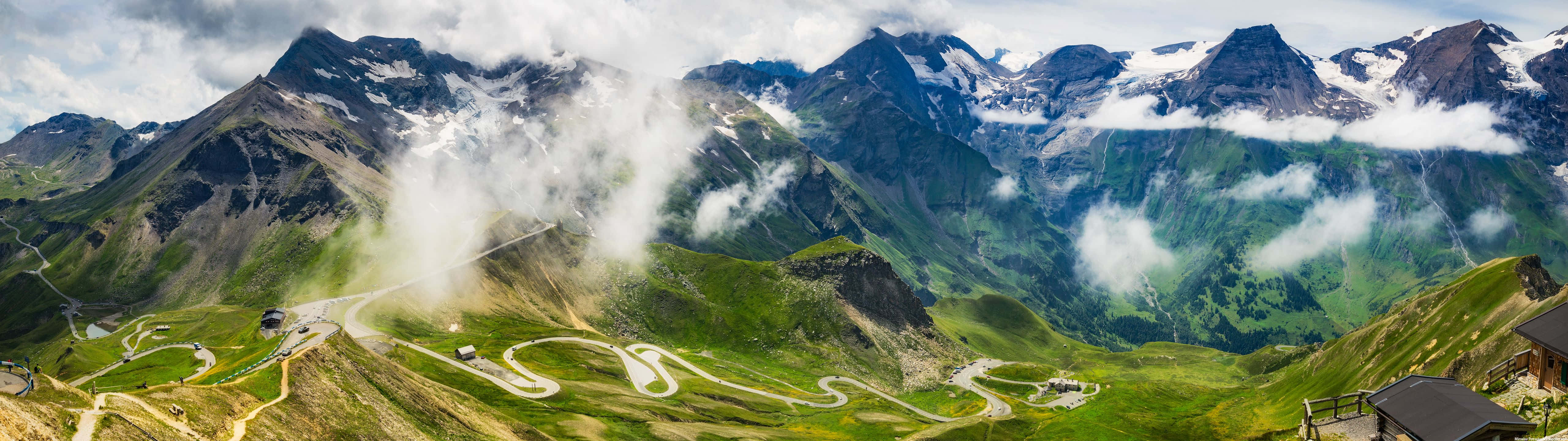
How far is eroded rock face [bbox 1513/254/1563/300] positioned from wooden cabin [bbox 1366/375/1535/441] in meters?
89.2

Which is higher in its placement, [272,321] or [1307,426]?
[272,321]

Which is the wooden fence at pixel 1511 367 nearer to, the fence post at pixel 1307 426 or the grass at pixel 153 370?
the fence post at pixel 1307 426

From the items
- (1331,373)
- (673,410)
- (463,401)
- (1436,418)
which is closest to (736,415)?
(673,410)

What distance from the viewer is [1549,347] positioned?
5372 cm

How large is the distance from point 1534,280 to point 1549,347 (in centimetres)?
10012

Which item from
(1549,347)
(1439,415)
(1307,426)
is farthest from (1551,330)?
(1307,426)

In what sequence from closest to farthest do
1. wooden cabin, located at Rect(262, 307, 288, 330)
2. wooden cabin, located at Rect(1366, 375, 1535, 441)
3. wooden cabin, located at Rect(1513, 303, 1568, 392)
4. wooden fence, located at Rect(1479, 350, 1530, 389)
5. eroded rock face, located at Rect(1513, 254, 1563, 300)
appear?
wooden cabin, located at Rect(1366, 375, 1535, 441) → wooden cabin, located at Rect(1513, 303, 1568, 392) → wooden fence, located at Rect(1479, 350, 1530, 389) → eroded rock face, located at Rect(1513, 254, 1563, 300) → wooden cabin, located at Rect(262, 307, 288, 330)

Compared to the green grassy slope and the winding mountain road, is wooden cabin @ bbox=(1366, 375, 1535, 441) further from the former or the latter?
the winding mountain road

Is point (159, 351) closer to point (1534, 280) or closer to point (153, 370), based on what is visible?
point (153, 370)

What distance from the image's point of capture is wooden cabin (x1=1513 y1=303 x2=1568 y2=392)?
176 feet

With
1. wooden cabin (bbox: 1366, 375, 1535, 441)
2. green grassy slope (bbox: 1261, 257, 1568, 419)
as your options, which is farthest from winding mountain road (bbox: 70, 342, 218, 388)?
green grassy slope (bbox: 1261, 257, 1568, 419)

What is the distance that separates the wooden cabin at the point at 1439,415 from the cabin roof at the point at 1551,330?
5900 millimetres

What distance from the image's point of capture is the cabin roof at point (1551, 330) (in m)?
53.4

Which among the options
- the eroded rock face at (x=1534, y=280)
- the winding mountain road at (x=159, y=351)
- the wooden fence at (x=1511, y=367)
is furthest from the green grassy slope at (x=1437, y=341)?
the winding mountain road at (x=159, y=351)
